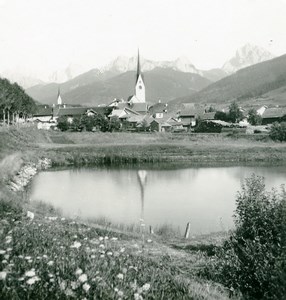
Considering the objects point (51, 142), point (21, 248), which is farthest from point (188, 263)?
point (51, 142)

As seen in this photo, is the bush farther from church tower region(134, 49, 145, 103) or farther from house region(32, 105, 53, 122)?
church tower region(134, 49, 145, 103)

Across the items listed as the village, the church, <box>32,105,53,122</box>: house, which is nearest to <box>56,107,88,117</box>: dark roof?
the village

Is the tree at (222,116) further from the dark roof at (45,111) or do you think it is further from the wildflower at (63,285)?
the wildflower at (63,285)

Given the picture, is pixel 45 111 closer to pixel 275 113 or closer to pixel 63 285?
pixel 275 113

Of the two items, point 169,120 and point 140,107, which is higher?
point 140,107

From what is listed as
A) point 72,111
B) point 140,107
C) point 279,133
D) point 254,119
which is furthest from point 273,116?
point 72,111

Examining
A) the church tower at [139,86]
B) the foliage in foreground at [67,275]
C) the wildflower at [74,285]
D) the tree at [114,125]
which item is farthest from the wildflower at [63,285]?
the church tower at [139,86]

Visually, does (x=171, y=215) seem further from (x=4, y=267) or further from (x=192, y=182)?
(x=4, y=267)
